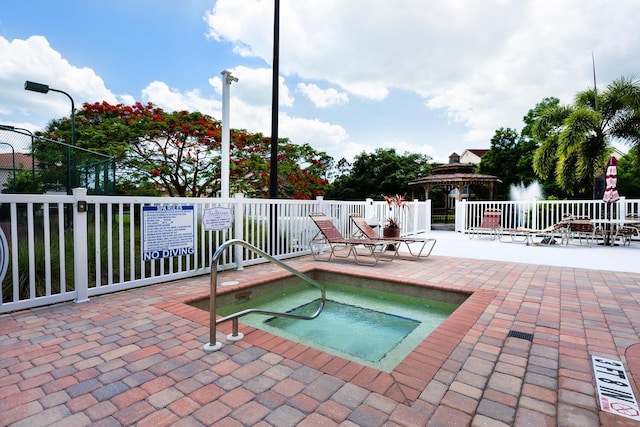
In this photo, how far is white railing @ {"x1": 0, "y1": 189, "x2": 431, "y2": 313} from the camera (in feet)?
10.1

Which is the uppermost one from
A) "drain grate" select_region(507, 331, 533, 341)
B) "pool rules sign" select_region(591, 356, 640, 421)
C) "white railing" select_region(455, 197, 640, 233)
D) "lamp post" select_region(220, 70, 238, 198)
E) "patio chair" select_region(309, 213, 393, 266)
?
"lamp post" select_region(220, 70, 238, 198)

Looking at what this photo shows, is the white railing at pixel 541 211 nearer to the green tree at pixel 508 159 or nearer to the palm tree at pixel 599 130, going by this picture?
the palm tree at pixel 599 130

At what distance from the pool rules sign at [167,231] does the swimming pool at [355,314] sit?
95 cm

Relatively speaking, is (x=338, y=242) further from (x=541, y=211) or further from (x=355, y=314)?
(x=541, y=211)

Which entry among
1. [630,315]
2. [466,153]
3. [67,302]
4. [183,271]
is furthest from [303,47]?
[466,153]

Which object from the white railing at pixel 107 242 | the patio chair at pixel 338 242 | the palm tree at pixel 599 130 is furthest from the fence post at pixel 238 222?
the palm tree at pixel 599 130

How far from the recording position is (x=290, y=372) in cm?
193

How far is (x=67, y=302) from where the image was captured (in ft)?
10.8

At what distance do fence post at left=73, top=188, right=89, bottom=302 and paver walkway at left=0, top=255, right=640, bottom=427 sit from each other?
0.70 ft

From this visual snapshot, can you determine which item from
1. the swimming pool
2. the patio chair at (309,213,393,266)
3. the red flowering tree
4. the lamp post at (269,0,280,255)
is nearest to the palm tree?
the patio chair at (309,213,393,266)

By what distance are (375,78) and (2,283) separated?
12.2 m

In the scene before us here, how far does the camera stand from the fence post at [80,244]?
10.7 ft

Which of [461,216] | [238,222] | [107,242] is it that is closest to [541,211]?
[461,216]

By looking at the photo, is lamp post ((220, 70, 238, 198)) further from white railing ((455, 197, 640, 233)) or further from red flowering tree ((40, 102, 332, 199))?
white railing ((455, 197, 640, 233))
